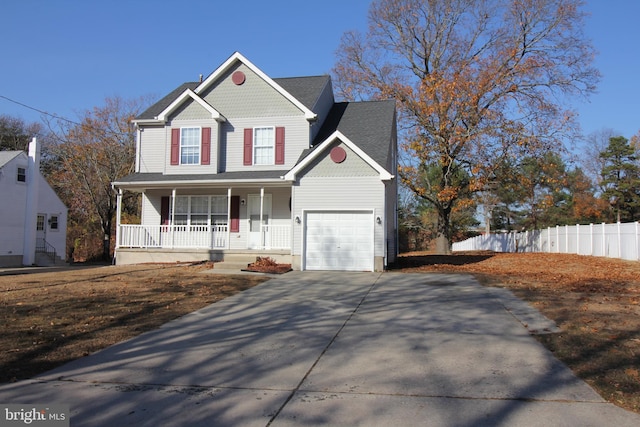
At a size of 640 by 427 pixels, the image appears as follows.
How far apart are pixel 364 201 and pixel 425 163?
13.8 meters

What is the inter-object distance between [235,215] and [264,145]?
327 centimetres

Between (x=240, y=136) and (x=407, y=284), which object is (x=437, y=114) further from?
(x=407, y=284)

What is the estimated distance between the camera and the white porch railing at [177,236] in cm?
2059

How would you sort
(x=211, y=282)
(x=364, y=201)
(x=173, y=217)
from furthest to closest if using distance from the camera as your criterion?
(x=173, y=217)
(x=364, y=201)
(x=211, y=282)

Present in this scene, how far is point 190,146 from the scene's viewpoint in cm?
2164

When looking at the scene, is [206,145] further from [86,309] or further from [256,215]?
[86,309]

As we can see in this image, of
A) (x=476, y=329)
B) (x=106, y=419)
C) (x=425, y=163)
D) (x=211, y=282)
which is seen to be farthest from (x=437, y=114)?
(x=106, y=419)

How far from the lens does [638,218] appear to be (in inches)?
1815

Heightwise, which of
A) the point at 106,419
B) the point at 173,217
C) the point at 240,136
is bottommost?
the point at 106,419

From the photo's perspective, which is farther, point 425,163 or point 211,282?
point 425,163

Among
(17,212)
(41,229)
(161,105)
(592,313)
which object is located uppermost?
(161,105)

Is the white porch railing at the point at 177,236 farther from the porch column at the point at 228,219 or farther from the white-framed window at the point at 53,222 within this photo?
the white-framed window at the point at 53,222

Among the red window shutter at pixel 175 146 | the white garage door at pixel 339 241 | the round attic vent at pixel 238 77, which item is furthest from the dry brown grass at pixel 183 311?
the round attic vent at pixel 238 77

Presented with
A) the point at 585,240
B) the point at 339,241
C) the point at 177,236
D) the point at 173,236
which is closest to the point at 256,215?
the point at 177,236
